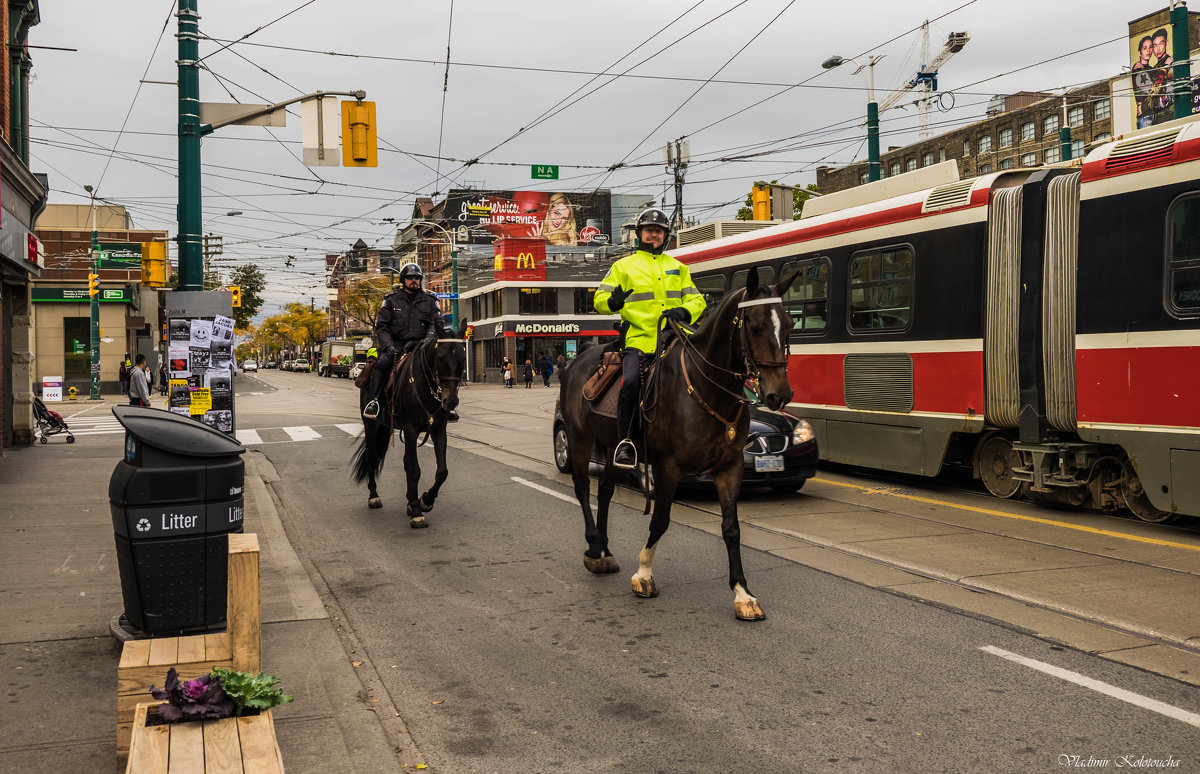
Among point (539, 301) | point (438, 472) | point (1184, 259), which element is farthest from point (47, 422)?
point (539, 301)

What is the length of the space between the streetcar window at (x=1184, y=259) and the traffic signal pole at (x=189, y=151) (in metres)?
10.1

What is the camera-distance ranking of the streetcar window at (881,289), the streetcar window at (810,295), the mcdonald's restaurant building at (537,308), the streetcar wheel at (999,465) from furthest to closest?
the mcdonald's restaurant building at (537,308)
the streetcar window at (810,295)
the streetcar window at (881,289)
the streetcar wheel at (999,465)

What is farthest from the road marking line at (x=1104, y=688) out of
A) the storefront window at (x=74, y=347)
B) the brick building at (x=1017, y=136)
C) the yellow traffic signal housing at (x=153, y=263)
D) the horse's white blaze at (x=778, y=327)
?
the brick building at (x=1017, y=136)

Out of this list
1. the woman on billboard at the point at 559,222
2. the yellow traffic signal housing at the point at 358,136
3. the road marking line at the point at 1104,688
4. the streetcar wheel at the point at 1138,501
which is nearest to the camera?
the road marking line at the point at 1104,688

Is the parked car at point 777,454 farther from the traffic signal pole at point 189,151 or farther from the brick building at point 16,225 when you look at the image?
the brick building at point 16,225

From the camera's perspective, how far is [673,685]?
5312mm

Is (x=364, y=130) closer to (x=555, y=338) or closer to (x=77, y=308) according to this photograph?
(x=77, y=308)

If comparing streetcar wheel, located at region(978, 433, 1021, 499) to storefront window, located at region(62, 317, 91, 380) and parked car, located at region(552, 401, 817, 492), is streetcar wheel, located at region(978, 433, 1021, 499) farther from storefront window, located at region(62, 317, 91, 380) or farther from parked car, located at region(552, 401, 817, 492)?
storefront window, located at region(62, 317, 91, 380)

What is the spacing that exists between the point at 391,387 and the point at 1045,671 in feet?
26.0

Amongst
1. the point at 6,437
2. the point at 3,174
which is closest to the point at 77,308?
the point at 6,437

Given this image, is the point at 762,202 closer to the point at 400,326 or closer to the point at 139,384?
the point at 139,384

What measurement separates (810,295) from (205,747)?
40.0ft

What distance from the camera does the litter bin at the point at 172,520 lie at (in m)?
5.01

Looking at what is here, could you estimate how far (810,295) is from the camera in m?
14.6
